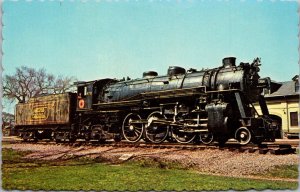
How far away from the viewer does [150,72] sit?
14453 mm

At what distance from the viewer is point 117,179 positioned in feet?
25.0

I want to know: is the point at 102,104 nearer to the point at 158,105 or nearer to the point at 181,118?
the point at 158,105

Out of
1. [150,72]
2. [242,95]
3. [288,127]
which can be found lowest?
[288,127]

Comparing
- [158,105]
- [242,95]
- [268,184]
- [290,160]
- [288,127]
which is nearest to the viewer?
[268,184]

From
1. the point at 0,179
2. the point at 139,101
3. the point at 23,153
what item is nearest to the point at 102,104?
the point at 139,101

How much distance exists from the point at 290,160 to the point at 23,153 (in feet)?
28.7

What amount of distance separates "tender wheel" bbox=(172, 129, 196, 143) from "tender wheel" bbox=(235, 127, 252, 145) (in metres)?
1.65

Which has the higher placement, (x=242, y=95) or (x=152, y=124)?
(x=242, y=95)

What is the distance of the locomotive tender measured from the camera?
10859 mm

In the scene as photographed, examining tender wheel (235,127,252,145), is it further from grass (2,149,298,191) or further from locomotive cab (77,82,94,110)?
locomotive cab (77,82,94,110)

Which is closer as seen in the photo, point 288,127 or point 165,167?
point 165,167

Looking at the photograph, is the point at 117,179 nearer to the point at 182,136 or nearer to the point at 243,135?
the point at 243,135

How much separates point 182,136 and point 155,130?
1069mm

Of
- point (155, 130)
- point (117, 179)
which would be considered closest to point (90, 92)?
point (155, 130)
